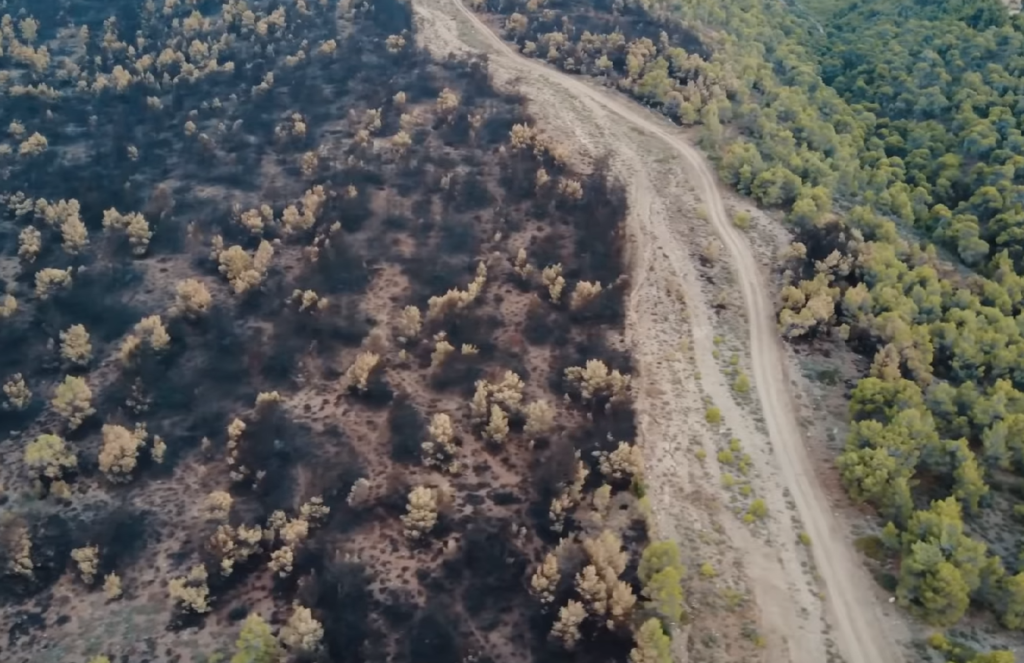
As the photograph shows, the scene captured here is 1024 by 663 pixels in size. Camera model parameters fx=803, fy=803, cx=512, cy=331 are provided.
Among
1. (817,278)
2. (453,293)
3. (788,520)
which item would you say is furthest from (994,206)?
(453,293)

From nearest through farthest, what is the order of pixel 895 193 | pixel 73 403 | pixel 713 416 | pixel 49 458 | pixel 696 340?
1. pixel 49 458
2. pixel 713 416
3. pixel 73 403
4. pixel 696 340
5. pixel 895 193

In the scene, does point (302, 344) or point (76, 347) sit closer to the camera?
point (76, 347)

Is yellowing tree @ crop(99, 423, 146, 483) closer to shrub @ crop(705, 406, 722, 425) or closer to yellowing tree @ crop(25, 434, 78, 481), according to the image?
yellowing tree @ crop(25, 434, 78, 481)

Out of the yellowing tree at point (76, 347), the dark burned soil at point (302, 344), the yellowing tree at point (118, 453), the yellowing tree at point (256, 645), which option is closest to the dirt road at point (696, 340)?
the dark burned soil at point (302, 344)

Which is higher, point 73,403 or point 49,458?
point 73,403

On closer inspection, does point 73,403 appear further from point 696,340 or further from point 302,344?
point 696,340

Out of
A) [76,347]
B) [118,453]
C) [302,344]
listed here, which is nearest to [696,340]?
[302,344]

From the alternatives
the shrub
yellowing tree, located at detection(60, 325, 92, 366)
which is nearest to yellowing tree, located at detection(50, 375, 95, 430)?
yellowing tree, located at detection(60, 325, 92, 366)

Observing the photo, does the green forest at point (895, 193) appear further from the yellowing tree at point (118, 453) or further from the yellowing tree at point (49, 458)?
the yellowing tree at point (49, 458)
